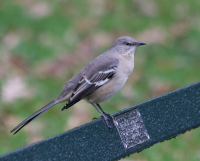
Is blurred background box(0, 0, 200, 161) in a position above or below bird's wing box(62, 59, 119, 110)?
below

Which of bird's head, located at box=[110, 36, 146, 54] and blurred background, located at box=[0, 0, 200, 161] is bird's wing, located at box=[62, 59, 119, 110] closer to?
bird's head, located at box=[110, 36, 146, 54]

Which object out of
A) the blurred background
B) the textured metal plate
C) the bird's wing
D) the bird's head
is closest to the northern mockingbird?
the bird's wing

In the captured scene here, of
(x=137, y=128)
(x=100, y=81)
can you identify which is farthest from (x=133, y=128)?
(x=100, y=81)

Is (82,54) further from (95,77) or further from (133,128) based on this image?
(133,128)

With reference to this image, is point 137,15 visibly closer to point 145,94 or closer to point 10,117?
point 145,94

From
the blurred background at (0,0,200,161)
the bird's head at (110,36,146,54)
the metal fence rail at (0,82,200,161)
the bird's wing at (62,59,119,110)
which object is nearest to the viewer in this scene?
the metal fence rail at (0,82,200,161)

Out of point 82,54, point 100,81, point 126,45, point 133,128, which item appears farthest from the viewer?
point 82,54
